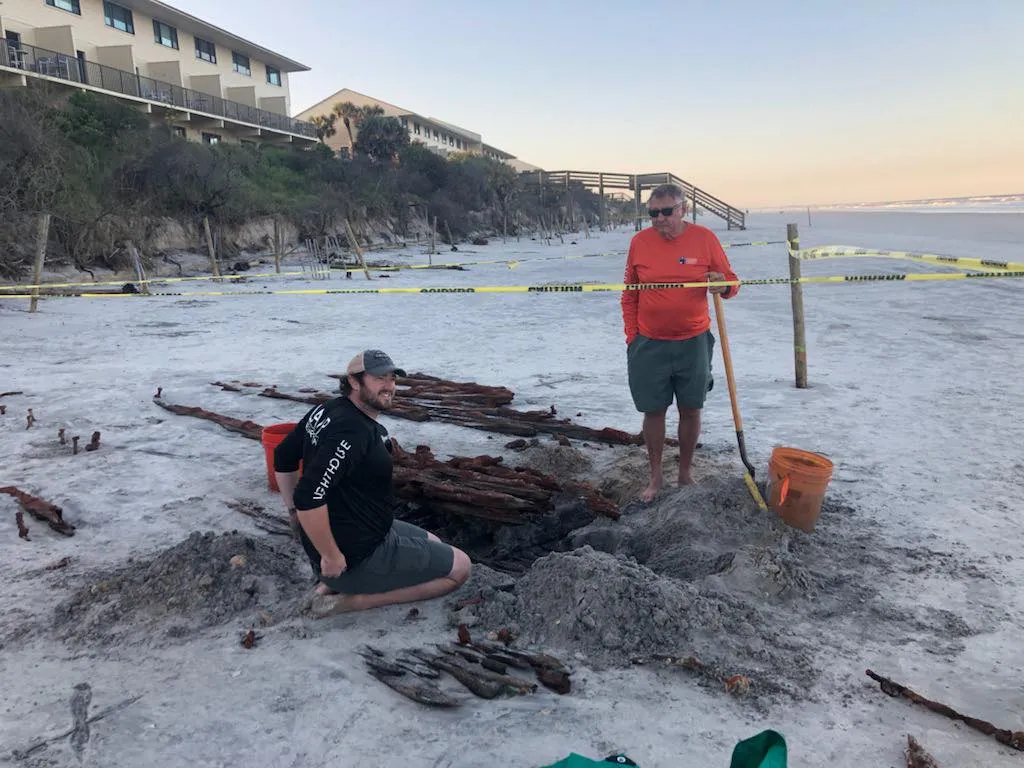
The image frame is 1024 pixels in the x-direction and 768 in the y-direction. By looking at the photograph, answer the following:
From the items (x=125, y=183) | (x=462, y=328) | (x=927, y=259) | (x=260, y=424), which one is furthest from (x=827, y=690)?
(x=125, y=183)

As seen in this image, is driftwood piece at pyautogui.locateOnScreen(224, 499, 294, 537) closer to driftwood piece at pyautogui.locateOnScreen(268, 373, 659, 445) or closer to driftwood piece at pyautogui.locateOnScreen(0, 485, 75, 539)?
driftwood piece at pyautogui.locateOnScreen(0, 485, 75, 539)

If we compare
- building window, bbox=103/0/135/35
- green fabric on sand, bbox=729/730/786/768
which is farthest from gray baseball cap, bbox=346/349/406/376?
building window, bbox=103/0/135/35

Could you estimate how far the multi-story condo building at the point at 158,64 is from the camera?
91.0ft

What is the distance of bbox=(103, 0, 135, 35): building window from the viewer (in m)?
32.0

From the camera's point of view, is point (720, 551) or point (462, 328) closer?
point (720, 551)

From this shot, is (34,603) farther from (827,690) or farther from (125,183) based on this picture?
(125,183)

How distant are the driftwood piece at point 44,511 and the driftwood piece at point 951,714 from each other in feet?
15.8

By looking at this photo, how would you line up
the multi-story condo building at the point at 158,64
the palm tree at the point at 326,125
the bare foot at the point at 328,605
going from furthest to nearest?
the palm tree at the point at 326,125 → the multi-story condo building at the point at 158,64 → the bare foot at the point at 328,605

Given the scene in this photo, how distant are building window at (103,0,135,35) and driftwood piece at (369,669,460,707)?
39249mm

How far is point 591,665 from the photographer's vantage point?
9.91ft

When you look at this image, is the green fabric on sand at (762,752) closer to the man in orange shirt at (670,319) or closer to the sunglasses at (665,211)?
the man in orange shirt at (670,319)

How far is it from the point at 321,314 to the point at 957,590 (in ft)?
43.2

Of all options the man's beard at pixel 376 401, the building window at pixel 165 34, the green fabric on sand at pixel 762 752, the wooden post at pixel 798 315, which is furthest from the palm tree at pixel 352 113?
the green fabric on sand at pixel 762 752

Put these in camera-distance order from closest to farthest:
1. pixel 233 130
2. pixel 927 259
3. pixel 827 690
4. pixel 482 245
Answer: pixel 827 690, pixel 927 259, pixel 233 130, pixel 482 245
